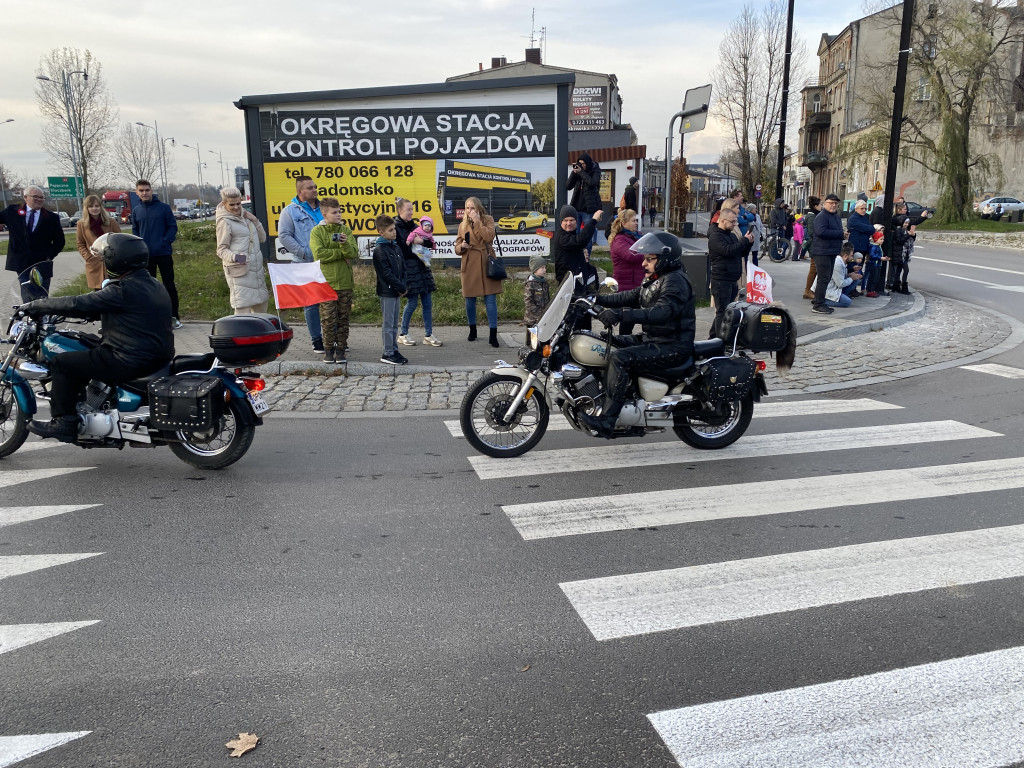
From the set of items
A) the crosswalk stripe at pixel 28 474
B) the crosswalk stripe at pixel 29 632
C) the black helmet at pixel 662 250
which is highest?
the black helmet at pixel 662 250

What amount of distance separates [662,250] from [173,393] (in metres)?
3.65

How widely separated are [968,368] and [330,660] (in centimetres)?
894

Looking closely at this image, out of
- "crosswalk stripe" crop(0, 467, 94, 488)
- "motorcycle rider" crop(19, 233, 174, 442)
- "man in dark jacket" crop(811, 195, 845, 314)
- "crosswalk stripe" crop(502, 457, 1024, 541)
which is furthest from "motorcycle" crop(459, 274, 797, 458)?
"man in dark jacket" crop(811, 195, 845, 314)

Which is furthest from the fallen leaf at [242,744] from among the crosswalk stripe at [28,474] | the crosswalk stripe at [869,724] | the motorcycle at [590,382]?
the crosswalk stripe at [28,474]

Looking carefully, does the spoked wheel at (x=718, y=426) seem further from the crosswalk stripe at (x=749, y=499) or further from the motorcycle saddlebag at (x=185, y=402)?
the motorcycle saddlebag at (x=185, y=402)

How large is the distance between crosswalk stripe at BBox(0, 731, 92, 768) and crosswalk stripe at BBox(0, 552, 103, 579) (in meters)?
1.59

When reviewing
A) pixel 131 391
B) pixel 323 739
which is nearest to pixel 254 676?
pixel 323 739

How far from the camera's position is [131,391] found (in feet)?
19.0

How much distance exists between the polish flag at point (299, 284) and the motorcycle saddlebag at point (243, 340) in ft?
11.0

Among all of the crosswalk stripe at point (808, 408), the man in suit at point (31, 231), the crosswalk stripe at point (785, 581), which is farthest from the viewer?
the man in suit at point (31, 231)

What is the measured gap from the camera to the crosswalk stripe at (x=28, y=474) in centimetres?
564

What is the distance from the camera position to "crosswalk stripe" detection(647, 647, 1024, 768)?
8.95 ft

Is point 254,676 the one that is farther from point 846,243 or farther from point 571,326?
point 846,243

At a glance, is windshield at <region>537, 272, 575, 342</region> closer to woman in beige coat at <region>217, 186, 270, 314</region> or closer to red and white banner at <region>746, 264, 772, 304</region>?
red and white banner at <region>746, 264, 772, 304</region>
